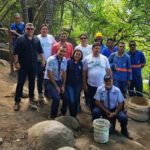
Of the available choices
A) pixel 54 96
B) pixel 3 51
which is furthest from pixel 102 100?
pixel 3 51

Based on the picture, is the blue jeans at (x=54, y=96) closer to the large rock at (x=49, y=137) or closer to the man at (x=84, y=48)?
the large rock at (x=49, y=137)

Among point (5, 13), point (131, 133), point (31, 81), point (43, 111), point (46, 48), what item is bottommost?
point (131, 133)

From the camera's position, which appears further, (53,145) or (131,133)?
(131,133)

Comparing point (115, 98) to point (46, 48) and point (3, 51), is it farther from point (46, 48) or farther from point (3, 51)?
point (3, 51)

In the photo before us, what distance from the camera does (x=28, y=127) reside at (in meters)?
7.74

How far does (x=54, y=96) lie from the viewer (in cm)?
779

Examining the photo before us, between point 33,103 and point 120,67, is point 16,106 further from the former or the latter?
point 120,67

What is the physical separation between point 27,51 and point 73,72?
1177 mm

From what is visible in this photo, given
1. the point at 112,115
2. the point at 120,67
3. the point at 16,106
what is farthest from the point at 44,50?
the point at 112,115

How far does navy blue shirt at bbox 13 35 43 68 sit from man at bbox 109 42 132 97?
2.21 m

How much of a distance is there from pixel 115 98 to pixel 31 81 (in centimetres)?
207

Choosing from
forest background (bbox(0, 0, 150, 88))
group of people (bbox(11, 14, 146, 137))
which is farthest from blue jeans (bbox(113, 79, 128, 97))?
forest background (bbox(0, 0, 150, 88))

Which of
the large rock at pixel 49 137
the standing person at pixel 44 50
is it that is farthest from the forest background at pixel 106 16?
the large rock at pixel 49 137

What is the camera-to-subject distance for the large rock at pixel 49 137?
6617 millimetres
